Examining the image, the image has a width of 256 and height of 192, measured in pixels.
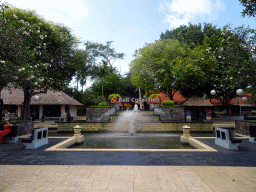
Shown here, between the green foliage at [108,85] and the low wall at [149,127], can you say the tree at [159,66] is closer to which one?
the low wall at [149,127]

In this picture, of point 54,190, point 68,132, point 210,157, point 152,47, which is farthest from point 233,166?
point 152,47

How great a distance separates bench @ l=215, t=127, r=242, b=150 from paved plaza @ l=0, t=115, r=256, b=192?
1.46 feet

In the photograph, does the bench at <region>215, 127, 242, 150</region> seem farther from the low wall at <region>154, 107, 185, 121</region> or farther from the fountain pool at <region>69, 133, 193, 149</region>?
the low wall at <region>154, 107, 185, 121</region>

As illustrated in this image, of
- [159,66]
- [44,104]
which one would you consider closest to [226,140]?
[159,66]

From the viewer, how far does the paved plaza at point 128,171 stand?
14.4ft

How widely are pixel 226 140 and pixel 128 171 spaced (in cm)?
549

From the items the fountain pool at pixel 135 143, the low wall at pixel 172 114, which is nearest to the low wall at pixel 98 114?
the low wall at pixel 172 114

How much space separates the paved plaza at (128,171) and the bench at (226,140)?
0.44 metres

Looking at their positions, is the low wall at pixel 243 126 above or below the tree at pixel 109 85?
below

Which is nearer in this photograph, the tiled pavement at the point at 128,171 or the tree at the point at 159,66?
the tiled pavement at the point at 128,171

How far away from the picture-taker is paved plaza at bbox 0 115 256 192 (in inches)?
173

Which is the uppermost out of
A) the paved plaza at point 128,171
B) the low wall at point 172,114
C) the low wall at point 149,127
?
the low wall at point 172,114

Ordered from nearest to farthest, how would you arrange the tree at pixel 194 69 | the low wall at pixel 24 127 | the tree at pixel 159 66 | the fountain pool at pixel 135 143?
the fountain pool at pixel 135 143 < the low wall at pixel 24 127 < the tree at pixel 194 69 < the tree at pixel 159 66

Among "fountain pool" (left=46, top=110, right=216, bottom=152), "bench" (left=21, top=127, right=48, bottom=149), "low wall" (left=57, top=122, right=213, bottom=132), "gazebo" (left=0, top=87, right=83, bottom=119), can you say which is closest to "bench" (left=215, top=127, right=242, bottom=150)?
"fountain pool" (left=46, top=110, right=216, bottom=152)
